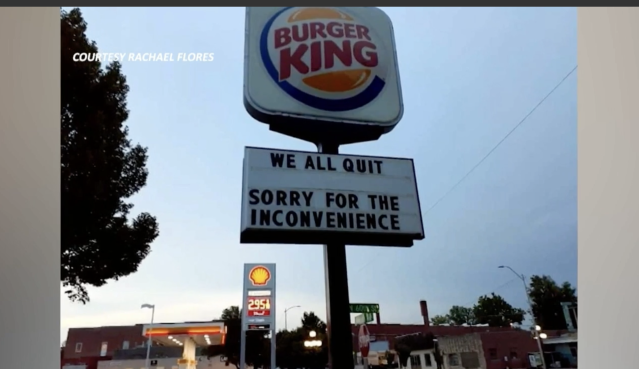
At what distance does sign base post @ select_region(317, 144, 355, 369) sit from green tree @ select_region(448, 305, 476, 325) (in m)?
34.9

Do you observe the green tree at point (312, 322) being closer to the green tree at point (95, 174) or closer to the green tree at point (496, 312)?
the green tree at point (496, 312)

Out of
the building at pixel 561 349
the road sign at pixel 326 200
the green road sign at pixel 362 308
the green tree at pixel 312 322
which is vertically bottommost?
the building at pixel 561 349

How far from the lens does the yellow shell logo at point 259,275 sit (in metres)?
11.7

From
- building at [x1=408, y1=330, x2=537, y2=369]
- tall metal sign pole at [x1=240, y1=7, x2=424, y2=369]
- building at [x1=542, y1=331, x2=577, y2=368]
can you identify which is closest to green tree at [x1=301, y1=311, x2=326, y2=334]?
building at [x1=408, y1=330, x2=537, y2=369]

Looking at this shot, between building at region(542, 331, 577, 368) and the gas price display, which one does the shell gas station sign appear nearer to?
the gas price display

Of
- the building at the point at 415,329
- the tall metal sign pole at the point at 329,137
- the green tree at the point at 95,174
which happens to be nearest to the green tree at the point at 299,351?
the building at the point at 415,329

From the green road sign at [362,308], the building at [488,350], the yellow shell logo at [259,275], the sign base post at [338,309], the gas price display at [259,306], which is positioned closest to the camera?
the sign base post at [338,309]

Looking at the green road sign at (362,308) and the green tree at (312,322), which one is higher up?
the green tree at (312,322)

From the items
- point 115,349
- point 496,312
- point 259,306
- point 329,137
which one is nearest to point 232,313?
point 115,349

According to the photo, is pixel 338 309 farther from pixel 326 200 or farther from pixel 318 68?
pixel 318 68

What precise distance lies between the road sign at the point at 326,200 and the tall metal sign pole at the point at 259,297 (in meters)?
6.07

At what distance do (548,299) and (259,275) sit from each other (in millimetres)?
23812

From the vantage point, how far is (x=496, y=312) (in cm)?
3475

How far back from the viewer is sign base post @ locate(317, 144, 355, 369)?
210 inches
